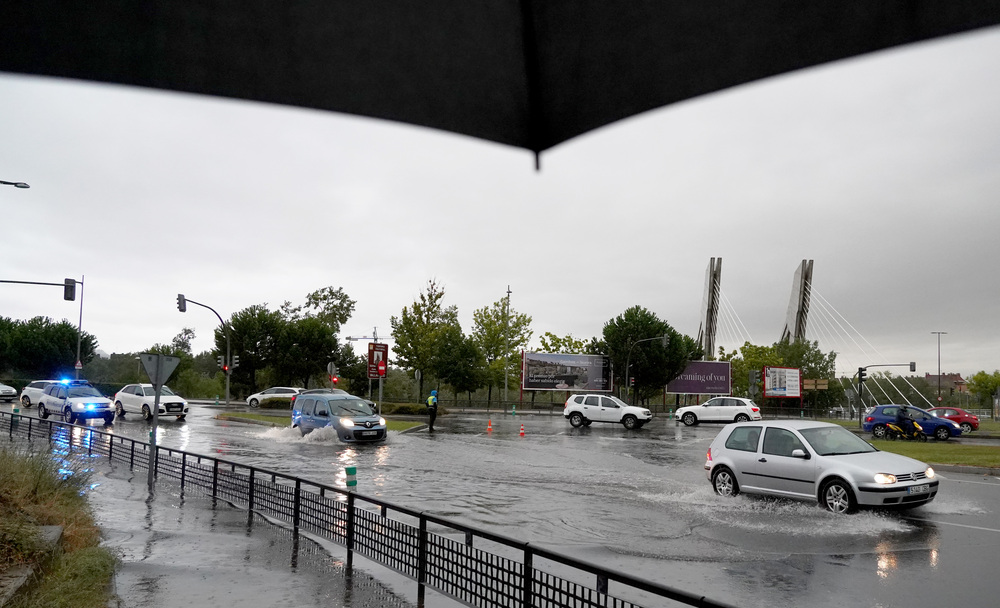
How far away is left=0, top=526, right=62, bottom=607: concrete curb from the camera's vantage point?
17.7 ft

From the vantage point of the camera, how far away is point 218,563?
25.6 feet

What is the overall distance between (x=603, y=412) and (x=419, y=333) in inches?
1099

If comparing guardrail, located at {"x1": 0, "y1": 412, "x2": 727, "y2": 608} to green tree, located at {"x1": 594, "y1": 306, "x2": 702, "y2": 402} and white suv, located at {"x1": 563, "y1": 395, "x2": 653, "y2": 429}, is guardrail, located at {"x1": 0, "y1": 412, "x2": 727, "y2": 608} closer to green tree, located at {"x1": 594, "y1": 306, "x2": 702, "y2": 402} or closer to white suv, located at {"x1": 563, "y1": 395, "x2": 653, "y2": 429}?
white suv, located at {"x1": 563, "y1": 395, "x2": 653, "y2": 429}

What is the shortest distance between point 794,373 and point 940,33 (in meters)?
65.5

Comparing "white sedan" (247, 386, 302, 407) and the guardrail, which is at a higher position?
the guardrail

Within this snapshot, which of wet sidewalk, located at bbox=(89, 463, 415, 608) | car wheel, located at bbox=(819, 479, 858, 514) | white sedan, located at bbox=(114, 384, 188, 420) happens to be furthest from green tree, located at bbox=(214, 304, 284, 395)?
car wheel, located at bbox=(819, 479, 858, 514)

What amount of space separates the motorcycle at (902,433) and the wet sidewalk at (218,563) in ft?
94.5

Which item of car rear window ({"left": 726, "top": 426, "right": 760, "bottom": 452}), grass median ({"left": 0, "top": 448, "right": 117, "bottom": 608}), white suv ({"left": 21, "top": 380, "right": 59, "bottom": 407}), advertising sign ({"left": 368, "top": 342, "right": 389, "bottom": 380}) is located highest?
advertising sign ({"left": 368, "top": 342, "right": 389, "bottom": 380})

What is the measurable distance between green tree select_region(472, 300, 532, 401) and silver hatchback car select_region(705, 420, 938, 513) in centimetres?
5203

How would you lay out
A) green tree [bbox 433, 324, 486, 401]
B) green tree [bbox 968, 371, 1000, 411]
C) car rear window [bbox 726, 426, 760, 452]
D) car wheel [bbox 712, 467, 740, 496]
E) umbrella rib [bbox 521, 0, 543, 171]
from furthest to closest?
green tree [bbox 968, 371, 1000, 411] → green tree [bbox 433, 324, 486, 401] → car wheel [bbox 712, 467, 740, 496] → car rear window [bbox 726, 426, 760, 452] → umbrella rib [bbox 521, 0, 543, 171]

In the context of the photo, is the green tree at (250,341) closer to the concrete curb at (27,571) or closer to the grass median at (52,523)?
the grass median at (52,523)

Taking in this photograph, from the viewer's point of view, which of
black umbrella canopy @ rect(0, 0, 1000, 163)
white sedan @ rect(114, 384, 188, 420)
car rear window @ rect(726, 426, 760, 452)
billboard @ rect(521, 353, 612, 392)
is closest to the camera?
black umbrella canopy @ rect(0, 0, 1000, 163)

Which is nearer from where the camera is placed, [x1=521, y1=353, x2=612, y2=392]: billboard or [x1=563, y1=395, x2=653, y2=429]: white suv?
[x1=563, y1=395, x2=653, y2=429]: white suv

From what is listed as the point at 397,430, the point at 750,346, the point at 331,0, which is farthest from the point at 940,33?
the point at 750,346
